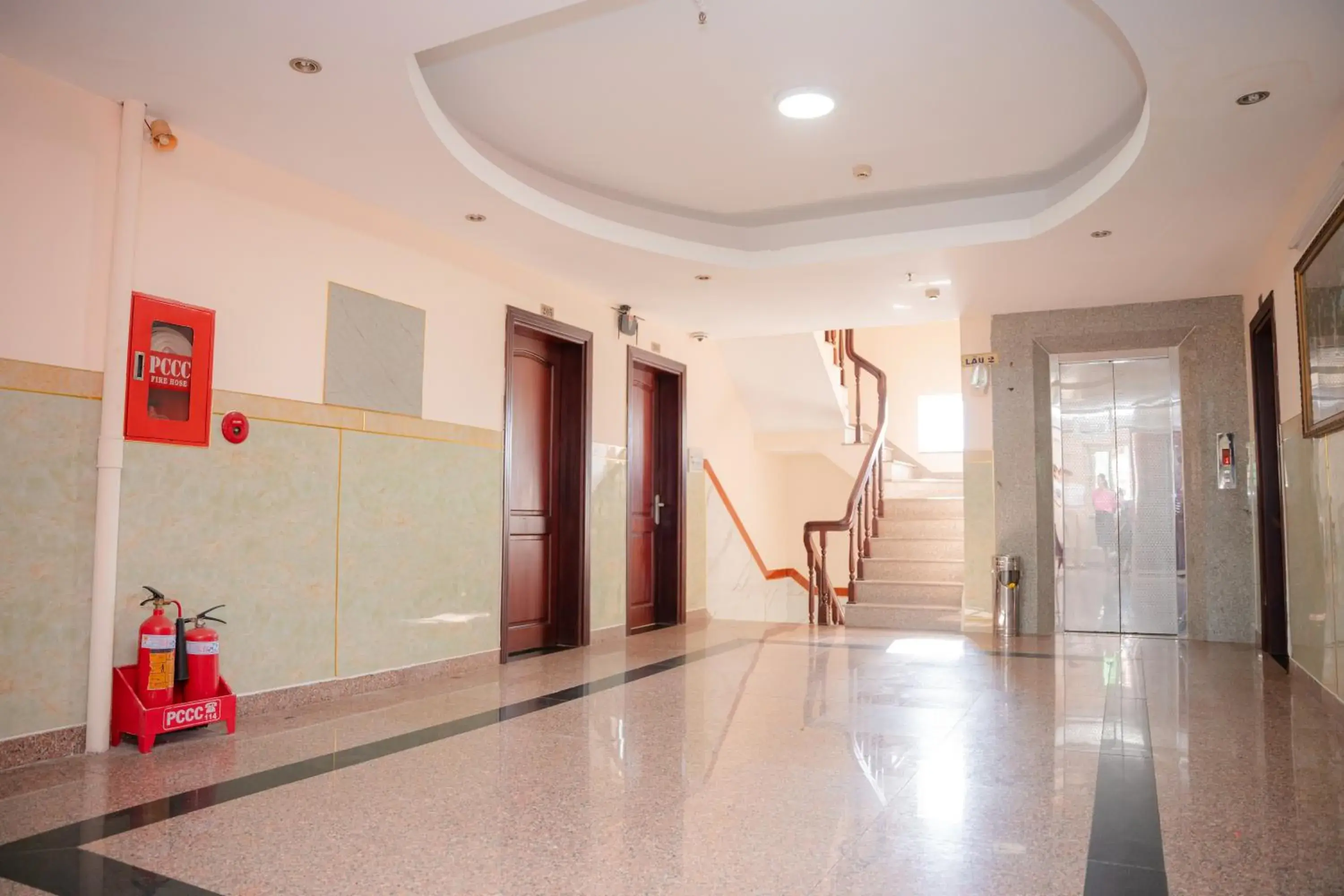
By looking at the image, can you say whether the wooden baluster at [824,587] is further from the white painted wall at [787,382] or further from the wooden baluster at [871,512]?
the white painted wall at [787,382]

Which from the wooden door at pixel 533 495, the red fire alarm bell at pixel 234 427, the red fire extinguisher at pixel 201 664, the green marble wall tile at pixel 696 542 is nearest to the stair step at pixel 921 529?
the green marble wall tile at pixel 696 542

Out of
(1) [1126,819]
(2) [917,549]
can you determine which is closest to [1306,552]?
(1) [1126,819]

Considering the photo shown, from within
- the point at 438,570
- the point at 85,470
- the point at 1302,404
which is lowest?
the point at 438,570

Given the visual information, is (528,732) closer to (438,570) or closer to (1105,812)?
(438,570)

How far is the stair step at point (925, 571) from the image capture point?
331 inches

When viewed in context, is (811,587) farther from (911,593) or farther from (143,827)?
(143,827)

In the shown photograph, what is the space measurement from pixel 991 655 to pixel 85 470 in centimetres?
517

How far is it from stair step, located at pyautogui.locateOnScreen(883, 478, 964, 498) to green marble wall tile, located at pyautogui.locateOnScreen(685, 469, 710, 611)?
2.82 metres

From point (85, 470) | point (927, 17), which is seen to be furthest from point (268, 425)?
point (927, 17)

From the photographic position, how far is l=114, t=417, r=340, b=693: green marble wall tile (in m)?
3.75

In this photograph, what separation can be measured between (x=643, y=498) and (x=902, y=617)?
240cm

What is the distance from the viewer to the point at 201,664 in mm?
3744

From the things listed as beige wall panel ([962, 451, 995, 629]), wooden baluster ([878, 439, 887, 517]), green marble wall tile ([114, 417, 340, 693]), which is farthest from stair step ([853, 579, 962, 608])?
green marble wall tile ([114, 417, 340, 693])

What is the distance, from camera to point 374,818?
2707mm
